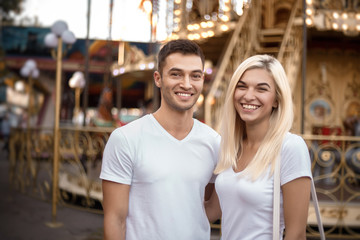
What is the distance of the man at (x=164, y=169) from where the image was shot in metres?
2.09

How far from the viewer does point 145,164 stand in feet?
6.90

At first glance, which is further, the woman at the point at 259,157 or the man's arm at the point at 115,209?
the man's arm at the point at 115,209

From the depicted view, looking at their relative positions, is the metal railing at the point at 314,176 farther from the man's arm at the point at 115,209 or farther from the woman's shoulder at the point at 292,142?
the man's arm at the point at 115,209

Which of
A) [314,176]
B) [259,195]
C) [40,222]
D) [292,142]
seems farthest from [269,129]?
[314,176]

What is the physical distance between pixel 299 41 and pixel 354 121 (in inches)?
84.2

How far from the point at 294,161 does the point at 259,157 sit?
0.57 ft

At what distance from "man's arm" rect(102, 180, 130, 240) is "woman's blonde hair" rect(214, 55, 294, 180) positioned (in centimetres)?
50

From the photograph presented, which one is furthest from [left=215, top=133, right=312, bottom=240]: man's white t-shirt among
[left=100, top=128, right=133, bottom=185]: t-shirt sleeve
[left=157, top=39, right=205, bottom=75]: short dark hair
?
[left=157, top=39, right=205, bottom=75]: short dark hair

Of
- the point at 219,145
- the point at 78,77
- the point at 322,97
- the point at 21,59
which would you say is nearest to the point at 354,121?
the point at 322,97

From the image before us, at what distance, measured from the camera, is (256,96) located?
82.7 inches

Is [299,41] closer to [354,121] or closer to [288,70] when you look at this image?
[288,70]

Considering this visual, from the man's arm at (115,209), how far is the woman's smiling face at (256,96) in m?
0.72

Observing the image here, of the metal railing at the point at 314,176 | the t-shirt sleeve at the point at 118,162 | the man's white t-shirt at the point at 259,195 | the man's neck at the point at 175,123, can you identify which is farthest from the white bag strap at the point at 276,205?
the metal railing at the point at 314,176

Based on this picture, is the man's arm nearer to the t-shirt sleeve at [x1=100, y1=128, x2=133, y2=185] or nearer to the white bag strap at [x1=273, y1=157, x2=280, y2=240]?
the t-shirt sleeve at [x1=100, y1=128, x2=133, y2=185]
